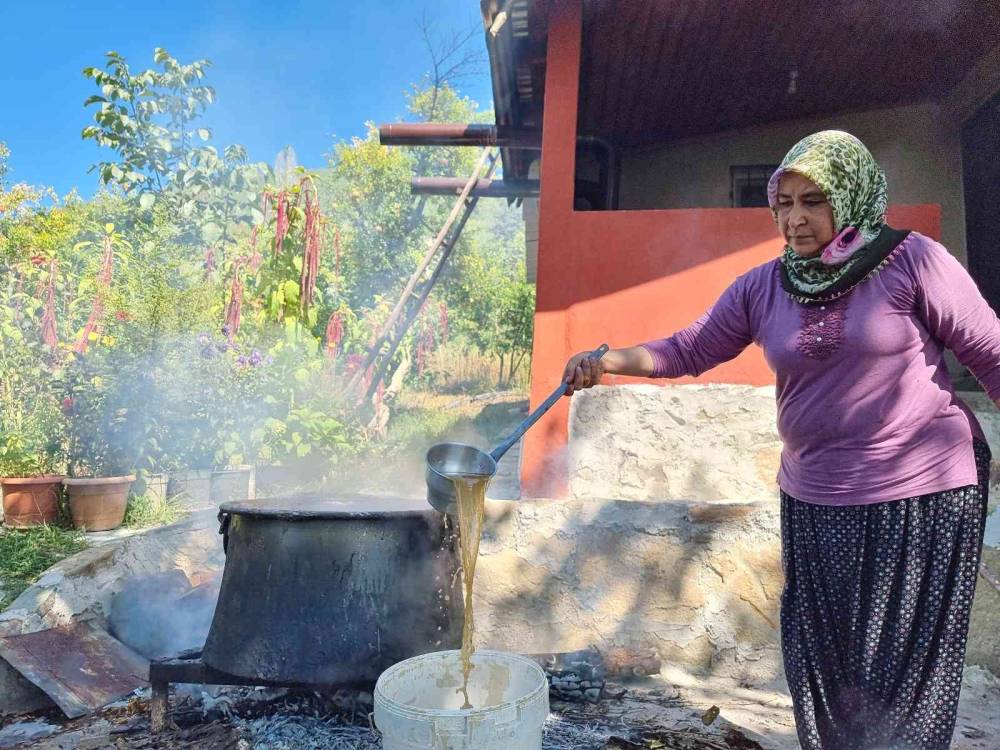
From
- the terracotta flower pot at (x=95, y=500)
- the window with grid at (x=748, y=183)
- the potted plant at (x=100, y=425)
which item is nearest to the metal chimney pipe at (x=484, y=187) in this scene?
the window with grid at (x=748, y=183)

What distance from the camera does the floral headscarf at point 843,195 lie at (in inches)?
70.3

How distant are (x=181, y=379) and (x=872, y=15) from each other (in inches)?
242

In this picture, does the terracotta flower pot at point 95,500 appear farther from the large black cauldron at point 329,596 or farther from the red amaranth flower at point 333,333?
the large black cauldron at point 329,596

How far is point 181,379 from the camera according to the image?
21.1ft

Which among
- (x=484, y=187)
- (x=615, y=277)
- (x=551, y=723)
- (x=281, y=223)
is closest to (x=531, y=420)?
(x=551, y=723)

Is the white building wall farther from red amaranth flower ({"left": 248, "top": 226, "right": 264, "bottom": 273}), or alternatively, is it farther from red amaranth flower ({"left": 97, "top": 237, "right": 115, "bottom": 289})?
red amaranth flower ({"left": 97, "top": 237, "right": 115, "bottom": 289})

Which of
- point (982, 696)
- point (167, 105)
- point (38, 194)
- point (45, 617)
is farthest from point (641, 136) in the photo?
point (38, 194)

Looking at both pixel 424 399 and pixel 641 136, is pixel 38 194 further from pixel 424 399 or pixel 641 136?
pixel 641 136

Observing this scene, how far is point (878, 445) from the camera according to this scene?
1778 millimetres

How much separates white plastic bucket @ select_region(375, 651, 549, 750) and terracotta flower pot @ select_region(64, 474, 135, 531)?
14.2 feet

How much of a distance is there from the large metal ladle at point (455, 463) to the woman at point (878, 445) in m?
0.69

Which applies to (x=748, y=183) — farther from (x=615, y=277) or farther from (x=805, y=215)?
(x=805, y=215)

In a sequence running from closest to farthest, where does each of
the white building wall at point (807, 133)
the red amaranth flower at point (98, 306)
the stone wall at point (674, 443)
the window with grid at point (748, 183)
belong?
the stone wall at point (674, 443) → the white building wall at point (807, 133) → the window with grid at point (748, 183) → the red amaranth flower at point (98, 306)

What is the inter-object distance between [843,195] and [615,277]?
2466 millimetres
